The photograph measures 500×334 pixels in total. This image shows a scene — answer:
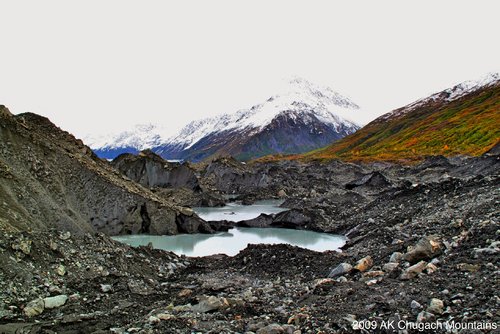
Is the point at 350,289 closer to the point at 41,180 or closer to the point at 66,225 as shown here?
the point at 66,225

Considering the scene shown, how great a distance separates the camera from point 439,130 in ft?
433

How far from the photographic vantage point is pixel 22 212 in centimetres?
1524

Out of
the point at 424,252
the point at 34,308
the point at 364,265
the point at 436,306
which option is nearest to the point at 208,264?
the point at 364,265

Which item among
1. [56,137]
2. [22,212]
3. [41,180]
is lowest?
[22,212]

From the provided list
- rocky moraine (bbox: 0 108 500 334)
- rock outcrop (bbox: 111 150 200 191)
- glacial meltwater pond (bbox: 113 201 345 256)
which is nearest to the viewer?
rocky moraine (bbox: 0 108 500 334)

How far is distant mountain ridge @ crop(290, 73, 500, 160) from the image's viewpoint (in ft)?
353

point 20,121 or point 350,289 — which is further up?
point 20,121

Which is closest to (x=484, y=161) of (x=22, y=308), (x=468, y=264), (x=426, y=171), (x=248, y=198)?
(x=426, y=171)

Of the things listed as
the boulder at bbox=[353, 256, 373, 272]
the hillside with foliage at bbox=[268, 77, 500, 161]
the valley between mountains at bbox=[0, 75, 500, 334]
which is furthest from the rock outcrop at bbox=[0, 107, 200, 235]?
the hillside with foliage at bbox=[268, 77, 500, 161]

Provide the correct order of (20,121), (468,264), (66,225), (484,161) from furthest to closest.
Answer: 1. (484,161)
2. (20,121)
3. (66,225)
4. (468,264)

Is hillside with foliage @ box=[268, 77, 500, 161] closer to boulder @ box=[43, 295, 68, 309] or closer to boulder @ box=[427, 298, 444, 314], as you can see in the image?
boulder @ box=[427, 298, 444, 314]

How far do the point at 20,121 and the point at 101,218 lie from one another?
321 inches

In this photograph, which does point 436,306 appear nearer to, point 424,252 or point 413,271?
point 413,271

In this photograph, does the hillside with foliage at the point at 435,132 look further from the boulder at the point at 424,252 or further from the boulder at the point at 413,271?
the boulder at the point at 413,271
